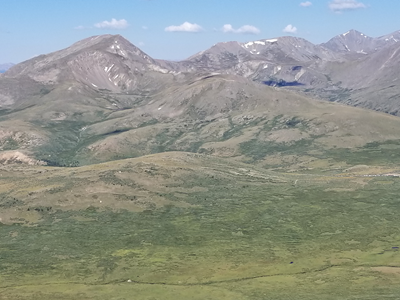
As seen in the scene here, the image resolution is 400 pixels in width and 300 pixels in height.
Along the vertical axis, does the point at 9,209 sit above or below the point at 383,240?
above

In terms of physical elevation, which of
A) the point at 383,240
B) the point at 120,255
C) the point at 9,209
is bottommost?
the point at 383,240

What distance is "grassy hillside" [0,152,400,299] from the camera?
373 feet

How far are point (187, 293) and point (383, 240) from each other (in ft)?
250

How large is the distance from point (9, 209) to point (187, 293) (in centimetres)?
10122

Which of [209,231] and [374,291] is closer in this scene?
[374,291]

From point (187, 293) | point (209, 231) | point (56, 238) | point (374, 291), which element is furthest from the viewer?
point (209, 231)

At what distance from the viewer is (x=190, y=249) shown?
151000 mm

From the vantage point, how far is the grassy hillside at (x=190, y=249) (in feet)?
373

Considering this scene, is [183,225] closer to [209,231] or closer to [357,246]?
[209,231]

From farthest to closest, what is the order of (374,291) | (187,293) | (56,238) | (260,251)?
(56,238), (260,251), (187,293), (374,291)

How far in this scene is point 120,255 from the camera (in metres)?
145

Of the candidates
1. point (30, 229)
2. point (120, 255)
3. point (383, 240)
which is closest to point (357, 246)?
point (383, 240)

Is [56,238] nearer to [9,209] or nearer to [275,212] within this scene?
[9,209]

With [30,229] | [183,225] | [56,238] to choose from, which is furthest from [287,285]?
[30,229]
